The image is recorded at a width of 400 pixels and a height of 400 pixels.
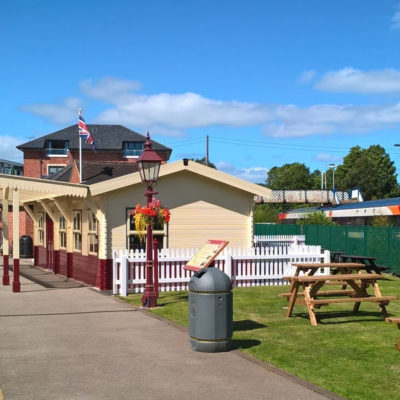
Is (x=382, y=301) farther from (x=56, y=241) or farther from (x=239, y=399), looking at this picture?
(x=56, y=241)

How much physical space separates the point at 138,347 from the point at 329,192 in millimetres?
65958

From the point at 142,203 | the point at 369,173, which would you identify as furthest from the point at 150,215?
the point at 369,173

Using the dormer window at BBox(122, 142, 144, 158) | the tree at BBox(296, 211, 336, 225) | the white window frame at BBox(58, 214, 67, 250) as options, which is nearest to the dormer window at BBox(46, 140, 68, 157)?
the dormer window at BBox(122, 142, 144, 158)

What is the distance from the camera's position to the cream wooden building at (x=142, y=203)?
16.2 m

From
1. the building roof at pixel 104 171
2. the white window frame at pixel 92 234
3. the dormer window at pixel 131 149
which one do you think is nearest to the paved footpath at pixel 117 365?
the white window frame at pixel 92 234

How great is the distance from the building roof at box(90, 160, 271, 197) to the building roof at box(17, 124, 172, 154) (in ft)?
150

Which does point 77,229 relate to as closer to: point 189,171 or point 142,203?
point 142,203

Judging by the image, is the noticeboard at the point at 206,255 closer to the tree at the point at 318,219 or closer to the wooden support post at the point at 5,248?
the wooden support post at the point at 5,248

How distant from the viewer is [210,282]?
8656 mm

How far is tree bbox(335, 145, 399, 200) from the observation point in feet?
289

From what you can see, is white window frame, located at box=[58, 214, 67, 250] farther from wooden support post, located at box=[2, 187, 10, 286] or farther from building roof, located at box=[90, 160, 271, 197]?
building roof, located at box=[90, 160, 271, 197]

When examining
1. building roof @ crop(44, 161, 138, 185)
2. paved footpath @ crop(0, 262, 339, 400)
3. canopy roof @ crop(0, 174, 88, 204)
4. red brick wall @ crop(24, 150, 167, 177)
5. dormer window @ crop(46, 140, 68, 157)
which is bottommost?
paved footpath @ crop(0, 262, 339, 400)

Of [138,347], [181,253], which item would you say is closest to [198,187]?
[181,253]

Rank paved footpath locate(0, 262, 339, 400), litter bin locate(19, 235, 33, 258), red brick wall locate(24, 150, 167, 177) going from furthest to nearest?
red brick wall locate(24, 150, 167, 177), litter bin locate(19, 235, 33, 258), paved footpath locate(0, 262, 339, 400)
